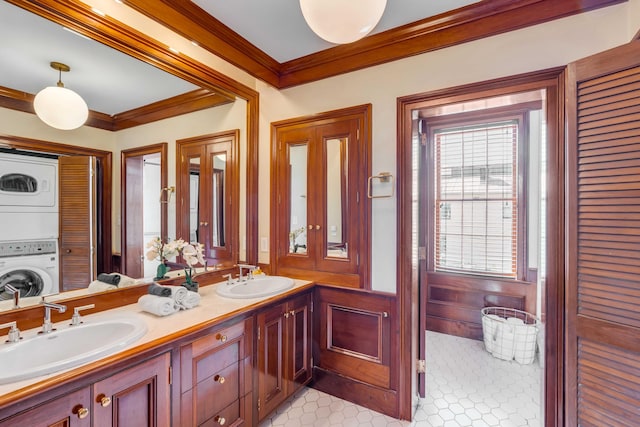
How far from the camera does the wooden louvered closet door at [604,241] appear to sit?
124 cm

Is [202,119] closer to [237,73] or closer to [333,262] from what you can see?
[237,73]

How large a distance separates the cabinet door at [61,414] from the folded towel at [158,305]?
486 millimetres

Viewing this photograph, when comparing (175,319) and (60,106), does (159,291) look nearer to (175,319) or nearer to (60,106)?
(175,319)

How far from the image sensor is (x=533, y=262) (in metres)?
2.88

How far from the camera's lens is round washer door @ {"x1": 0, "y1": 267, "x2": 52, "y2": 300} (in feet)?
4.17

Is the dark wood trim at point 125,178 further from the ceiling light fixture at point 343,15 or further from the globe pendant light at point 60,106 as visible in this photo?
the ceiling light fixture at point 343,15

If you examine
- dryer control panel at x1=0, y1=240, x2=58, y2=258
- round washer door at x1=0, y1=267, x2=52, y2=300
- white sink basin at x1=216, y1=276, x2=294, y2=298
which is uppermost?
dryer control panel at x1=0, y1=240, x2=58, y2=258

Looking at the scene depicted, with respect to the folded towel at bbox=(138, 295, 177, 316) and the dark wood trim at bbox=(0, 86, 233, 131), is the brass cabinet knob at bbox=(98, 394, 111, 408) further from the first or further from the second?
the dark wood trim at bbox=(0, 86, 233, 131)

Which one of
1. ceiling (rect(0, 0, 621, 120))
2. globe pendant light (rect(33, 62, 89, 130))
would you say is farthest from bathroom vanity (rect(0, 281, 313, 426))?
ceiling (rect(0, 0, 621, 120))

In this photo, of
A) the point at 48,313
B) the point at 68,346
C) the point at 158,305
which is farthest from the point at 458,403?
the point at 48,313

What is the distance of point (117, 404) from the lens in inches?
43.3

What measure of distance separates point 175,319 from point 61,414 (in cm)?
54

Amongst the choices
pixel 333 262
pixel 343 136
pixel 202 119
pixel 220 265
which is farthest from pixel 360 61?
pixel 220 265

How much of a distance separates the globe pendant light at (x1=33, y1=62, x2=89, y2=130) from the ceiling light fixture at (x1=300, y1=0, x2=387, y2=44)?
1219 millimetres
